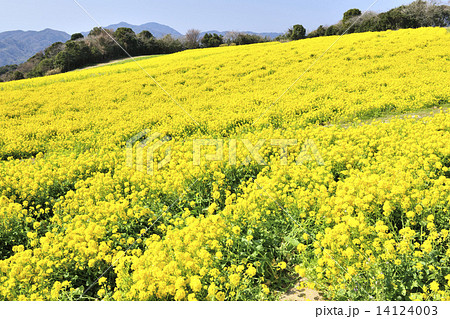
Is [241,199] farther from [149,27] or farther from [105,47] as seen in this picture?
[105,47]

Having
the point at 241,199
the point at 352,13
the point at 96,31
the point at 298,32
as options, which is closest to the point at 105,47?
the point at 96,31

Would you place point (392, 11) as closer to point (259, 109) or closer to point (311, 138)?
point (259, 109)

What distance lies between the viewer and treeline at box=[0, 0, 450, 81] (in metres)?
29.3

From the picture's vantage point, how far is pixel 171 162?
712cm

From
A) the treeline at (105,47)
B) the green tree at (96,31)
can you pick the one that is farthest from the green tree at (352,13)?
the green tree at (96,31)

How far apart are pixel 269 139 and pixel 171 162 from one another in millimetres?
2720

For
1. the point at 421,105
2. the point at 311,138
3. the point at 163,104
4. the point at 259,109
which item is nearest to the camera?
the point at 311,138

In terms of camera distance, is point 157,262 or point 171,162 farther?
point 171,162

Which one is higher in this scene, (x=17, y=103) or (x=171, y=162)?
(x=17, y=103)

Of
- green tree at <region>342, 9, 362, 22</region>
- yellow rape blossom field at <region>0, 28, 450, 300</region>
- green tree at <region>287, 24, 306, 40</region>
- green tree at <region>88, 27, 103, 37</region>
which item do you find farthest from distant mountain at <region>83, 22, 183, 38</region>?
green tree at <region>287, 24, 306, 40</region>

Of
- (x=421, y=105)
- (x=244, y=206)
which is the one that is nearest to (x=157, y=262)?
(x=244, y=206)

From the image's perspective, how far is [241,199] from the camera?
480 cm

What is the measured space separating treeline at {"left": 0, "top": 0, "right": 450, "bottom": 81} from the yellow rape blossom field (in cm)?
1635

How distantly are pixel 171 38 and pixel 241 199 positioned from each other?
187 feet
